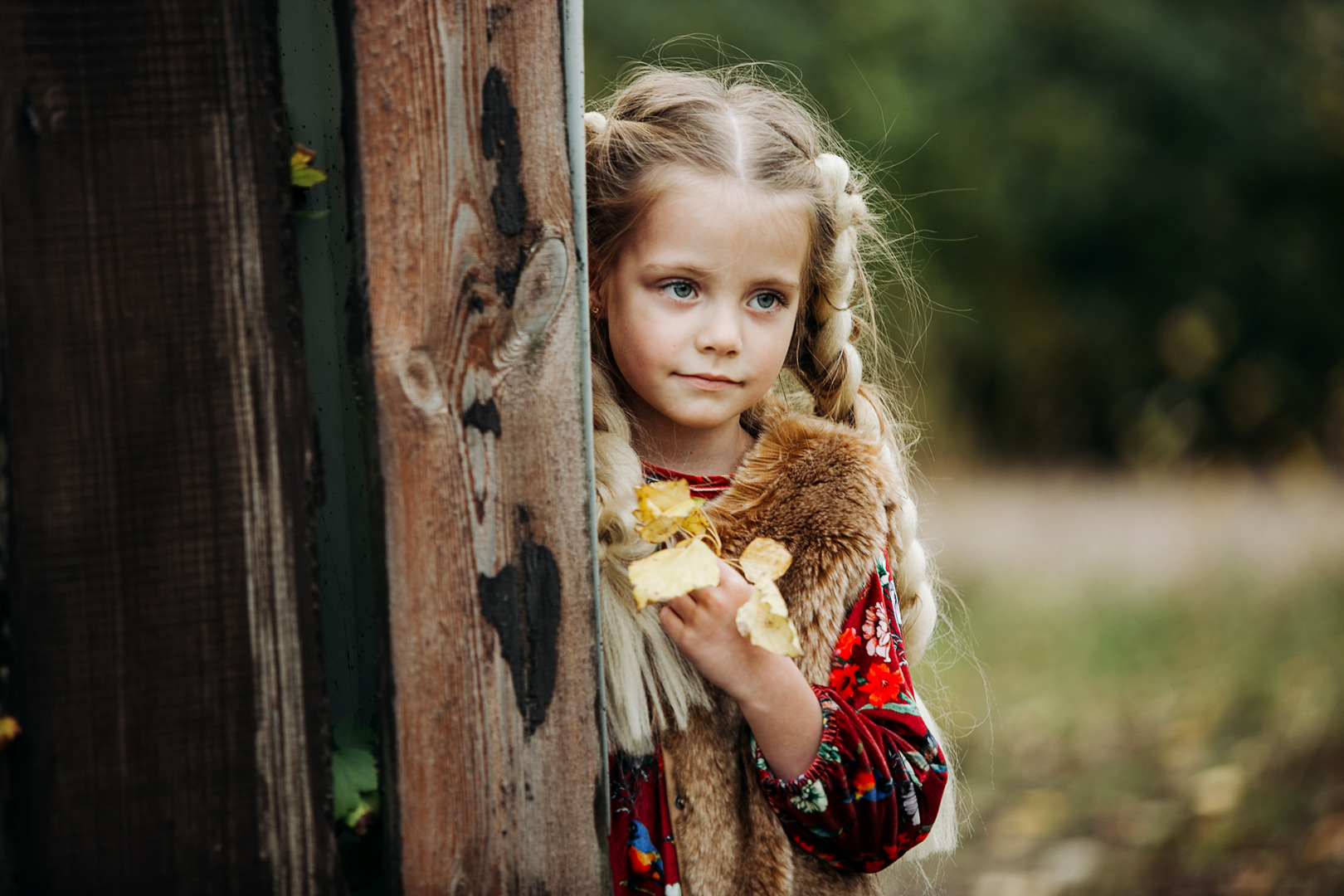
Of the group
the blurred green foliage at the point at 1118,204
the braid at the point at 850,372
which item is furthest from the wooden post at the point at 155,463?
the blurred green foliage at the point at 1118,204

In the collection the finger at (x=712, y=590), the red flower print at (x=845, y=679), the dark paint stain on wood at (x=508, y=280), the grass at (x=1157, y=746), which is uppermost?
the dark paint stain on wood at (x=508, y=280)

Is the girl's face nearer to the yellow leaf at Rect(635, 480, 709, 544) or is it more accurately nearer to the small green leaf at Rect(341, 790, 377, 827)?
the yellow leaf at Rect(635, 480, 709, 544)

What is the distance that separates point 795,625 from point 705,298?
→ 53 centimetres

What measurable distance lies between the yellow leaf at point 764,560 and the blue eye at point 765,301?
376 mm

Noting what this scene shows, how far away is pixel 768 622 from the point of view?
1422mm

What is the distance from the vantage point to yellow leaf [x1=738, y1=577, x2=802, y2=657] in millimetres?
1402

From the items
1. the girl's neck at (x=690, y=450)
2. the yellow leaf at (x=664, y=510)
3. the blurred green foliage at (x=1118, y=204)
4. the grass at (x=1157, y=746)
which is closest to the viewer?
the yellow leaf at (x=664, y=510)

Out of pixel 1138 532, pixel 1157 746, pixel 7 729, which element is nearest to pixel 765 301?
pixel 7 729

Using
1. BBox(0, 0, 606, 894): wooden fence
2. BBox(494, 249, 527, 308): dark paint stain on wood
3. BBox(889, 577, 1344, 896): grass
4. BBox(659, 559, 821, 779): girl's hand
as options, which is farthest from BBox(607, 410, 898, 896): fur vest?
BBox(889, 577, 1344, 896): grass

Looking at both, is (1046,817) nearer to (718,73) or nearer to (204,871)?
(718,73)

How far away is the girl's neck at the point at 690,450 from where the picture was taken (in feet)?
6.00

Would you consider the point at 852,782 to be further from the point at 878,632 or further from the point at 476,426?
the point at 476,426

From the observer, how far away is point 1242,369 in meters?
11.7

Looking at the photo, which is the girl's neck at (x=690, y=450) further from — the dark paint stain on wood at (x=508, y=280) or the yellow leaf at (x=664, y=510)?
the dark paint stain on wood at (x=508, y=280)
